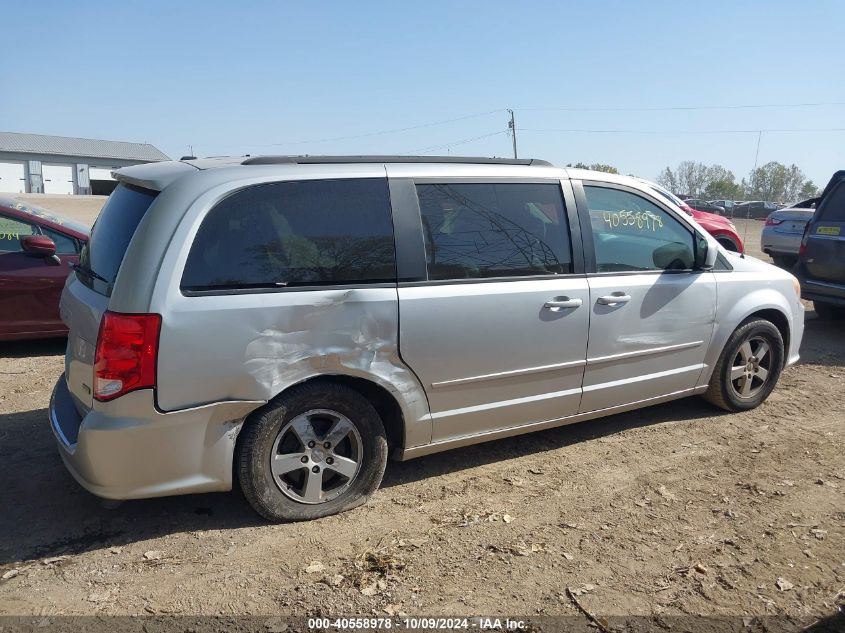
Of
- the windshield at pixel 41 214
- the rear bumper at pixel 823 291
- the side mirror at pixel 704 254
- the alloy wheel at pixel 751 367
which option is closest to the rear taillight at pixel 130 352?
the side mirror at pixel 704 254

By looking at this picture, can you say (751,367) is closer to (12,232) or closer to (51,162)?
(12,232)

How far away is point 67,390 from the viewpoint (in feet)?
12.8

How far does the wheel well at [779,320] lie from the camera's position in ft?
18.0

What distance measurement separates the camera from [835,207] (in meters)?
8.55

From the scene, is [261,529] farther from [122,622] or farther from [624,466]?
[624,466]

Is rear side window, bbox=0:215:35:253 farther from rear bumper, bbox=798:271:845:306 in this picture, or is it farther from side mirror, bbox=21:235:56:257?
rear bumper, bbox=798:271:845:306

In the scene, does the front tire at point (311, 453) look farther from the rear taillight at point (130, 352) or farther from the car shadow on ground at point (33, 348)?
the car shadow on ground at point (33, 348)

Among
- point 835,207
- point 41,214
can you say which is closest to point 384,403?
point 41,214

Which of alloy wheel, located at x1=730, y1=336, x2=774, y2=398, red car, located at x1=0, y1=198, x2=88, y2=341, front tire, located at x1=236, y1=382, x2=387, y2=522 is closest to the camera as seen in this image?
front tire, located at x1=236, y1=382, x2=387, y2=522

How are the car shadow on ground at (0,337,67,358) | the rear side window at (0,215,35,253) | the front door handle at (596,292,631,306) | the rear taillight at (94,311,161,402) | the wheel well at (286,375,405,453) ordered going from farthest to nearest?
the car shadow on ground at (0,337,67,358) < the rear side window at (0,215,35,253) < the front door handle at (596,292,631,306) < the wheel well at (286,375,405,453) < the rear taillight at (94,311,161,402)

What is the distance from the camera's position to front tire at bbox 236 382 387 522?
140 inches

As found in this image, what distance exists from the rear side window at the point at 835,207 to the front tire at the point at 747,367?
12.6 ft

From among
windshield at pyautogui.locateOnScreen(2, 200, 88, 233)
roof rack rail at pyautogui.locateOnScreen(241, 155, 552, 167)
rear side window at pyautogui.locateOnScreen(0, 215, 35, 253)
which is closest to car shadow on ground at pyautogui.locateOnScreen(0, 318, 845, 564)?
roof rack rail at pyautogui.locateOnScreen(241, 155, 552, 167)

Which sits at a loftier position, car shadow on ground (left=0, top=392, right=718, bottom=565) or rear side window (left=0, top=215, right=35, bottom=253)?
Answer: rear side window (left=0, top=215, right=35, bottom=253)
